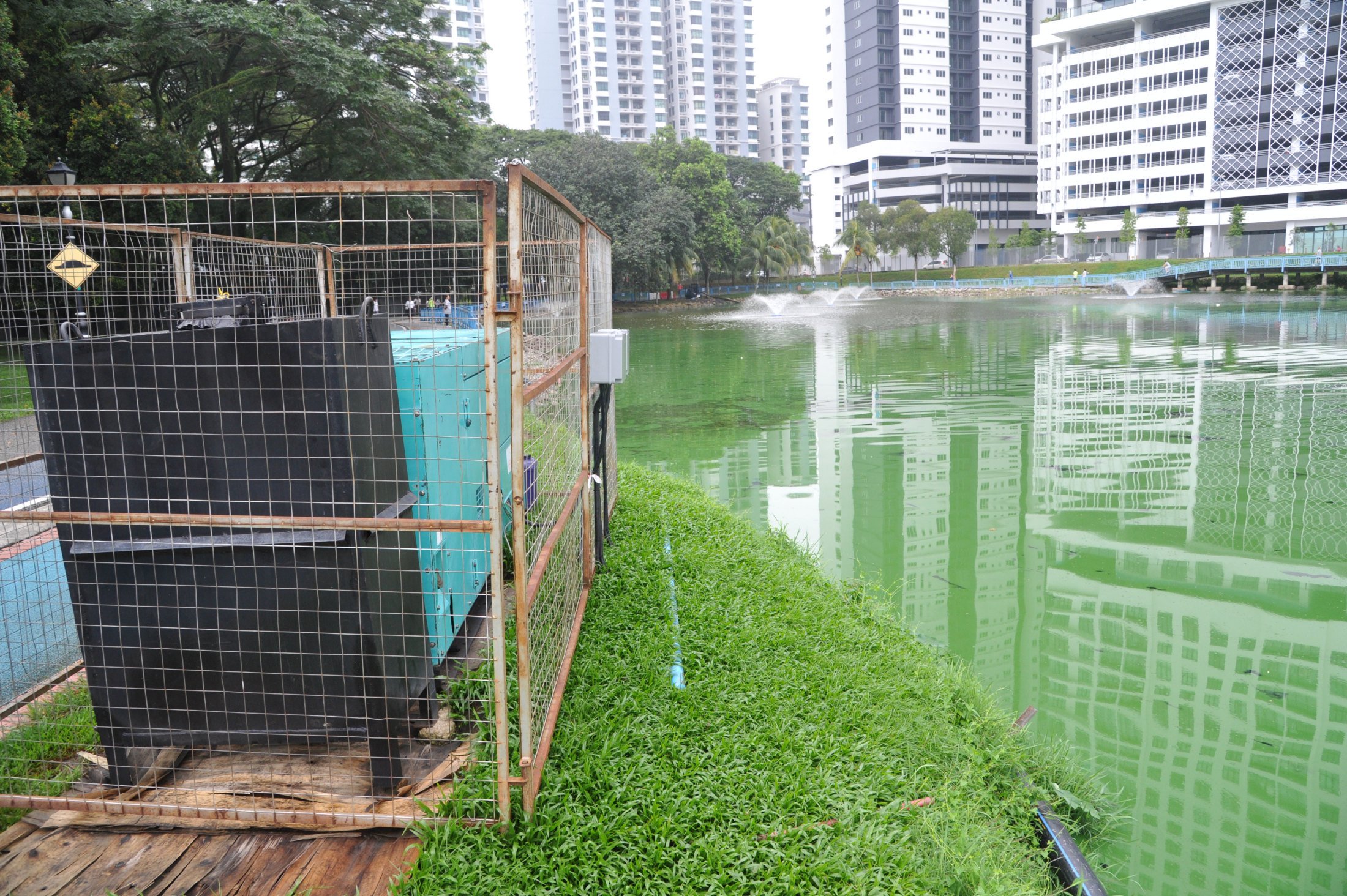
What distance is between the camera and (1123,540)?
23.1 ft

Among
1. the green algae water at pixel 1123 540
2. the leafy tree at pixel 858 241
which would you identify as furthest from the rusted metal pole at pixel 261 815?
the leafy tree at pixel 858 241

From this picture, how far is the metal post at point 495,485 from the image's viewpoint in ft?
8.47

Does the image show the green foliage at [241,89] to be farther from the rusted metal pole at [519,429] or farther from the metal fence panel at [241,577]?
the rusted metal pole at [519,429]

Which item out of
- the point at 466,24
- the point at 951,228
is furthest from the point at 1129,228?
the point at 466,24

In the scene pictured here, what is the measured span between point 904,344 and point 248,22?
15.0 metres

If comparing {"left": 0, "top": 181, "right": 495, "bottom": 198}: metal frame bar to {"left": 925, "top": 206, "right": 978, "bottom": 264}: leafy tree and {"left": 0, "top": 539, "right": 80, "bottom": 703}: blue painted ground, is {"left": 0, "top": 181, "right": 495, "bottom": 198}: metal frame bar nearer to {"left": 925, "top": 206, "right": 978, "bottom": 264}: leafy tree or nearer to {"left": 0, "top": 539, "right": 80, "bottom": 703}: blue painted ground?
{"left": 0, "top": 539, "right": 80, "bottom": 703}: blue painted ground

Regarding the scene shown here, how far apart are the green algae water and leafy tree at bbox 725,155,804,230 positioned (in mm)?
55286

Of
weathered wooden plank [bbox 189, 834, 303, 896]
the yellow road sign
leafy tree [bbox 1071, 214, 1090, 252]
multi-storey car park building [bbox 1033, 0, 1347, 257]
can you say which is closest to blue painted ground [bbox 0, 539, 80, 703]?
the yellow road sign

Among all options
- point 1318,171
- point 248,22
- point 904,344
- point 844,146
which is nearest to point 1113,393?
point 904,344

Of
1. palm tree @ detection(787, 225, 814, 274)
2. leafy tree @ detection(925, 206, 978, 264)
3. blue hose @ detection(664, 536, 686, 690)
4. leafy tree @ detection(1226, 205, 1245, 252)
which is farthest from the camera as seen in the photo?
palm tree @ detection(787, 225, 814, 274)

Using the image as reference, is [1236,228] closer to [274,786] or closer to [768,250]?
[768,250]

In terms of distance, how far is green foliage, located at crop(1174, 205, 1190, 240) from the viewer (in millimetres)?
50375

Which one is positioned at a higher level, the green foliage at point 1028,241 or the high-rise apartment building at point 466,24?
the high-rise apartment building at point 466,24

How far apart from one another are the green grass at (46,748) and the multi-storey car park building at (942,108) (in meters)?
77.2
